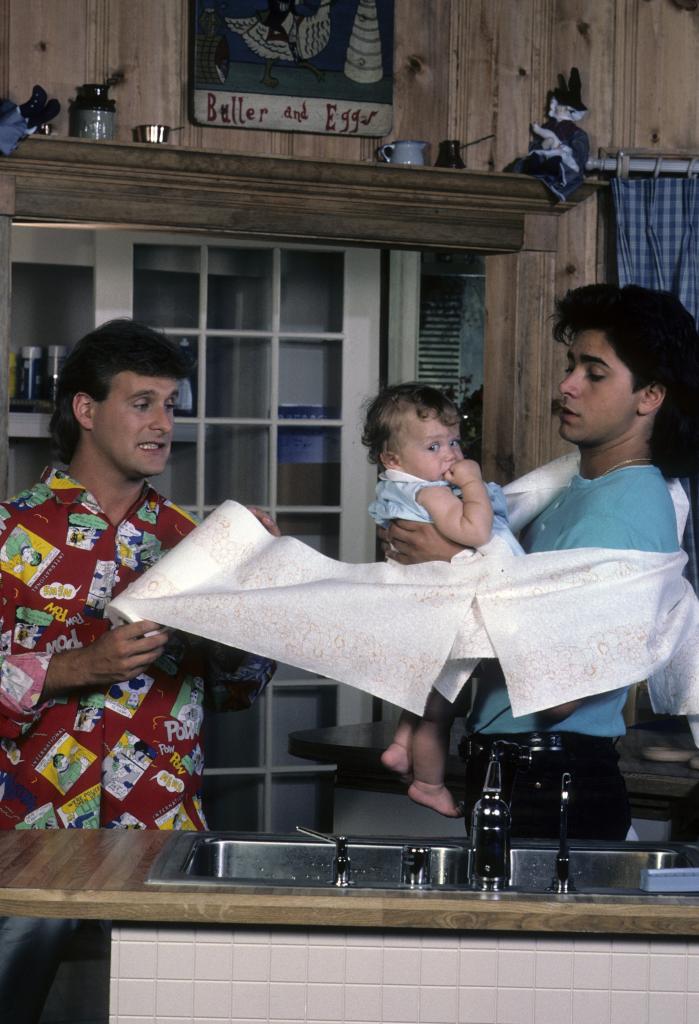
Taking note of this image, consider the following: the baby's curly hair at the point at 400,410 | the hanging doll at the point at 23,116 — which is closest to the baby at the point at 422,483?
Answer: the baby's curly hair at the point at 400,410

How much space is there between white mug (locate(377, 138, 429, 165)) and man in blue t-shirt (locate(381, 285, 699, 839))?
200 centimetres

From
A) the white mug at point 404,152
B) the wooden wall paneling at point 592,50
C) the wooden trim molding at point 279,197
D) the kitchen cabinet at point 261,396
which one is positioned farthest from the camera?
the kitchen cabinet at point 261,396

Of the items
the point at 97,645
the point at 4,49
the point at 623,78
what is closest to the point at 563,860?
the point at 97,645

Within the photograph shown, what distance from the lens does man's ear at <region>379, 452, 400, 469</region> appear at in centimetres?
273

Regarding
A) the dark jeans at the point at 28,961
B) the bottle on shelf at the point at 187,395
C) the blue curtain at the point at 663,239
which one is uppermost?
the blue curtain at the point at 663,239

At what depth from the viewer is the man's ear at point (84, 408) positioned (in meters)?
2.99

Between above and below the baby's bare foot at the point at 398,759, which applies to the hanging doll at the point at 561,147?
above

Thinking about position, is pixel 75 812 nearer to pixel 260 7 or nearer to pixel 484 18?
pixel 260 7

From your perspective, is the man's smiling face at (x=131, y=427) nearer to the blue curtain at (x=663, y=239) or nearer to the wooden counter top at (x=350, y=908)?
the wooden counter top at (x=350, y=908)

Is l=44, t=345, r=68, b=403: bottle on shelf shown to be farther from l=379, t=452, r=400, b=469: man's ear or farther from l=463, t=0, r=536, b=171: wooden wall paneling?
l=379, t=452, r=400, b=469: man's ear

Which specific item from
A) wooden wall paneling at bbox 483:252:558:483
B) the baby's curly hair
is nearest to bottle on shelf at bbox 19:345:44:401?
wooden wall paneling at bbox 483:252:558:483

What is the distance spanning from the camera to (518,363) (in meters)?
4.70

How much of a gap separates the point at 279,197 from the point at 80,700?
2.11 meters

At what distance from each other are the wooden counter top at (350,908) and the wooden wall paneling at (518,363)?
265cm
